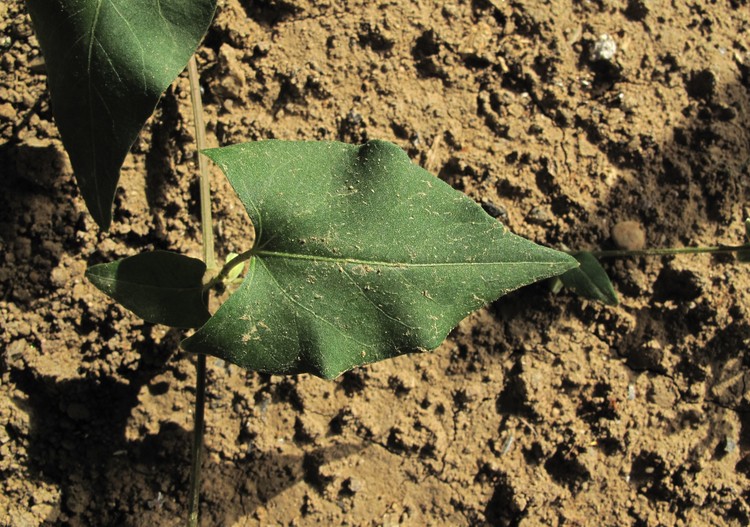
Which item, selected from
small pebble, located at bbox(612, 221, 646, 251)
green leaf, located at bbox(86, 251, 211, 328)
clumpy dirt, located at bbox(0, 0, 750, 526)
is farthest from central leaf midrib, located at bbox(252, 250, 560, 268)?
small pebble, located at bbox(612, 221, 646, 251)

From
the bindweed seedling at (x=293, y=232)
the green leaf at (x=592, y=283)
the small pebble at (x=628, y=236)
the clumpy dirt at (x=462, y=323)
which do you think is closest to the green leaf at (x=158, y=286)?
the bindweed seedling at (x=293, y=232)

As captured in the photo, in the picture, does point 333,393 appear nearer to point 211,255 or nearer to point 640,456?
point 211,255

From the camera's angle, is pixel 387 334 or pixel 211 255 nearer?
pixel 387 334

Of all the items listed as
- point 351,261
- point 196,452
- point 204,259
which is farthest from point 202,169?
point 196,452

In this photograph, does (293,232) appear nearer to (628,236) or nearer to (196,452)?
(196,452)

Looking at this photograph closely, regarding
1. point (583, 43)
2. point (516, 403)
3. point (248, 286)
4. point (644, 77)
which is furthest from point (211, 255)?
point (644, 77)

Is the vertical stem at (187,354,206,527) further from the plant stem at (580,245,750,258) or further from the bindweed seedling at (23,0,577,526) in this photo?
the plant stem at (580,245,750,258)

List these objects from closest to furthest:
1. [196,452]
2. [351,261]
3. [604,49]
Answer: [351,261]
[196,452]
[604,49]
